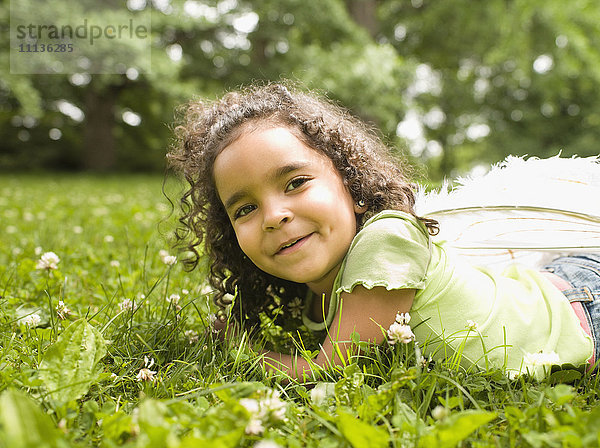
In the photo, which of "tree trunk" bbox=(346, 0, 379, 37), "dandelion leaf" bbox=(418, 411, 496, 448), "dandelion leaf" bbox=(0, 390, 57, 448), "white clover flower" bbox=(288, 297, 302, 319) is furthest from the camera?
"tree trunk" bbox=(346, 0, 379, 37)

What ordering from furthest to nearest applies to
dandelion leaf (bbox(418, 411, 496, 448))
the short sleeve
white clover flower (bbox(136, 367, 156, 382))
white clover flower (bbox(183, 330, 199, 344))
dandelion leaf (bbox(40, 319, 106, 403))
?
white clover flower (bbox(183, 330, 199, 344)) < the short sleeve < white clover flower (bbox(136, 367, 156, 382)) < dandelion leaf (bbox(40, 319, 106, 403)) < dandelion leaf (bbox(418, 411, 496, 448))

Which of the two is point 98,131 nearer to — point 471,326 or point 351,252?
point 351,252

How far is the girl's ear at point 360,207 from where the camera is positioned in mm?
2281

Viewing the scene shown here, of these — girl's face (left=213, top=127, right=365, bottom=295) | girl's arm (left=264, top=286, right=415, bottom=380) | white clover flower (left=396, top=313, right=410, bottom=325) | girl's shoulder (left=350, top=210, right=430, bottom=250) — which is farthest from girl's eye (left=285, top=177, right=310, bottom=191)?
white clover flower (left=396, top=313, right=410, bottom=325)

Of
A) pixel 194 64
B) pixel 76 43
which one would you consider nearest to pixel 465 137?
pixel 194 64

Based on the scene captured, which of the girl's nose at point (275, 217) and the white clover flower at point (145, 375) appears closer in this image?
the white clover flower at point (145, 375)

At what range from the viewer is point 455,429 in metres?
1.23

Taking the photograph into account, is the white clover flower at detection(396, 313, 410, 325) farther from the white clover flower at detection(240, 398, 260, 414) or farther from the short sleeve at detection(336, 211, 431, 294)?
the white clover flower at detection(240, 398, 260, 414)

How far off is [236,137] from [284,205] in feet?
1.19

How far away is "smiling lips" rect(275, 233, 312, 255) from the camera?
202cm

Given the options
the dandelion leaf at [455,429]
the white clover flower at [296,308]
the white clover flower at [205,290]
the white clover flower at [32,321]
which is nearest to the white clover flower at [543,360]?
the dandelion leaf at [455,429]

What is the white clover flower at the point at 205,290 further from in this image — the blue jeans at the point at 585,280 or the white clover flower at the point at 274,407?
the blue jeans at the point at 585,280

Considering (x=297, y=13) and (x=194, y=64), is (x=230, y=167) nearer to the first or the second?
(x=297, y=13)

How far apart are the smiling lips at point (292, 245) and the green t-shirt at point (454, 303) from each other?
0.58ft
